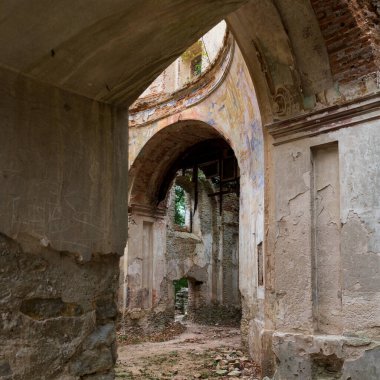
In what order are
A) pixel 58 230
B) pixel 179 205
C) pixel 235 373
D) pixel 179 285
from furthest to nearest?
pixel 179 205 → pixel 179 285 → pixel 235 373 → pixel 58 230

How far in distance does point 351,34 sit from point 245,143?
4.12m

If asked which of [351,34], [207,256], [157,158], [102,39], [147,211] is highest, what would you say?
[157,158]

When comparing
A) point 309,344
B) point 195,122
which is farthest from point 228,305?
point 309,344

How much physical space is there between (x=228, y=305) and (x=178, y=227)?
10.6 ft

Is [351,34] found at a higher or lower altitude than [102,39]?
higher

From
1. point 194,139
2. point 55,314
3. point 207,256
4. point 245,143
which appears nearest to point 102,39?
point 55,314

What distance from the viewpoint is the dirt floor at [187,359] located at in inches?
280

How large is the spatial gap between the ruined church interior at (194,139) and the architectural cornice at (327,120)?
0.01 m

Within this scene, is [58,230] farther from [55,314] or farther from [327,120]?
[327,120]

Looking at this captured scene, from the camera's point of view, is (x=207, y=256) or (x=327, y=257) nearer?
(x=327, y=257)

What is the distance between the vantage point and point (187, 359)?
337 inches

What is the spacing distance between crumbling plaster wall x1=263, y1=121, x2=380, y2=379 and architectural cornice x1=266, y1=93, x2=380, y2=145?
0.06 metres

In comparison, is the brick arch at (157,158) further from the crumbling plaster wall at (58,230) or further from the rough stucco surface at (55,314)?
the rough stucco surface at (55,314)

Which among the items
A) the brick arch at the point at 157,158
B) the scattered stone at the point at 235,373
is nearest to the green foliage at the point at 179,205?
the brick arch at the point at 157,158
